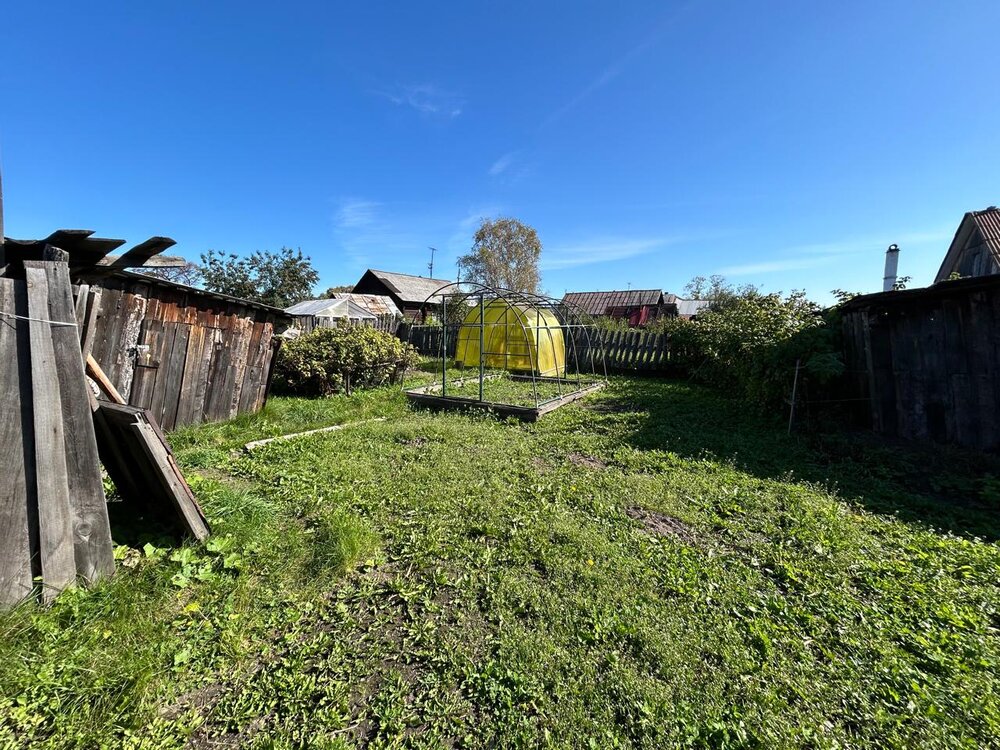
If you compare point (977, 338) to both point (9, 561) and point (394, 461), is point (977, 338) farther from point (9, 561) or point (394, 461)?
point (9, 561)

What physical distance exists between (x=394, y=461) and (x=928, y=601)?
4619mm

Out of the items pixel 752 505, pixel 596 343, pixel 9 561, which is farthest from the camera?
pixel 596 343


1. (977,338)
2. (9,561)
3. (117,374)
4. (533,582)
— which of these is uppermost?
(977,338)

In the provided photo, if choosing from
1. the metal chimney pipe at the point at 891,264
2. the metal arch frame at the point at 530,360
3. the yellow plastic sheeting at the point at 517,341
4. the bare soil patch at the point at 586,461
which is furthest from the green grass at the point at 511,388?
A: the metal chimney pipe at the point at 891,264

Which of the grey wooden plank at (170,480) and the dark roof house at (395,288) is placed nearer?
the grey wooden plank at (170,480)

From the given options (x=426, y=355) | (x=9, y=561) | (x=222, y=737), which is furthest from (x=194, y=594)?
(x=426, y=355)

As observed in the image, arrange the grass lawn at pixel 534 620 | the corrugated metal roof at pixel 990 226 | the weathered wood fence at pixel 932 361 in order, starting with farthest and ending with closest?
the corrugated metal roof at pixel 990 226
the weathered wood fence at pixel 932 361
the grass lawn at pixel 534 620

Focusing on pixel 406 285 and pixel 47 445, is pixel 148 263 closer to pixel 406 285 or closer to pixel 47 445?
pixel 47 445

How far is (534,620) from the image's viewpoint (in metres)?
2.39

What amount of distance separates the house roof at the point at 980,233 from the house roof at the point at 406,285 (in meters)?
28.7

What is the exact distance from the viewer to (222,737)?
5.64ft

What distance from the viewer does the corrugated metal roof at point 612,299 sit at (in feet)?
109

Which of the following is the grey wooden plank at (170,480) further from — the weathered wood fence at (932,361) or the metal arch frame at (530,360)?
the weathered wood fence at (932,361)

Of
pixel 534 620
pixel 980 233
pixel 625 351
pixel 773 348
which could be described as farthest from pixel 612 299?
pixel 534 620
